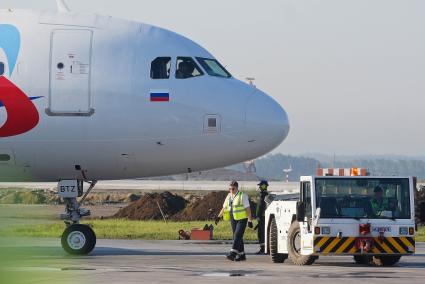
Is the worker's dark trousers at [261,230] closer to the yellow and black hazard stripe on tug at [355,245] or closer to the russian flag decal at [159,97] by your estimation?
the russian flag decal at [159,97]

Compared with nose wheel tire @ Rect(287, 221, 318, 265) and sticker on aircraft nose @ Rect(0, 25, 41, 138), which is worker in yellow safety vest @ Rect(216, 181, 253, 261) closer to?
nose wheel tire @ Rect(287, 221, 318, 265)

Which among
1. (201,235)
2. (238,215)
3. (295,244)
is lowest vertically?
(201,235)

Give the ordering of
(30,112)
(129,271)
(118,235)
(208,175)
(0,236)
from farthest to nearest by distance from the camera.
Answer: (208,175) → (118,235) → (30,112) → (129,271) → (0,236)

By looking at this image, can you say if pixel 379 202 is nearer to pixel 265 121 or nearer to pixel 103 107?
pixel 265 121

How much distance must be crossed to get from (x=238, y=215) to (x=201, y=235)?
776 cm

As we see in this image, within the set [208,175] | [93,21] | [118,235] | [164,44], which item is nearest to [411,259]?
[164,44]

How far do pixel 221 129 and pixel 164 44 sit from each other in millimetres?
2523

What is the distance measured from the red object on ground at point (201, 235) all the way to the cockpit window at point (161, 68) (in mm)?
8654

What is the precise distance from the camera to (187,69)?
70.5 ft

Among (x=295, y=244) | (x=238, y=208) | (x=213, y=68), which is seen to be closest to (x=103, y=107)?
(x=213, y=68)

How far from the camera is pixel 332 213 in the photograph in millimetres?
19109

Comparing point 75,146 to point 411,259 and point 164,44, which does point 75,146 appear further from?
point 411,259

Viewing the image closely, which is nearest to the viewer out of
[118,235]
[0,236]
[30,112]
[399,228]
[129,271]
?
[0,236]

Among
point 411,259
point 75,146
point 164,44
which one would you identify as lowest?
point 411,259
